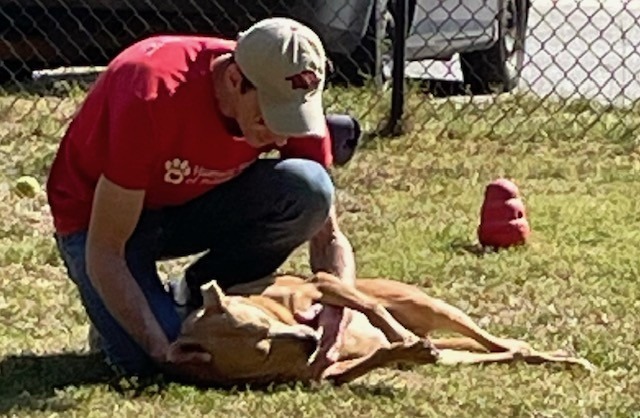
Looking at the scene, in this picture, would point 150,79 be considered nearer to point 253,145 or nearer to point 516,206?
point 253,145

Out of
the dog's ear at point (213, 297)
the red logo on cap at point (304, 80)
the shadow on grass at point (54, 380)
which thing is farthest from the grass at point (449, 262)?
the red logo on cap at point (304, 80)

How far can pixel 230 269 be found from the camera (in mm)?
4203

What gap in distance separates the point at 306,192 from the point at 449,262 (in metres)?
1.24

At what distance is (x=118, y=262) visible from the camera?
3795 millimetres

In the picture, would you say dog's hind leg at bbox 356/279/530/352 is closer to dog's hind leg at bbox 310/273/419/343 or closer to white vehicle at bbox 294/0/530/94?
dog's hind leg at bbox 310/273/419/343

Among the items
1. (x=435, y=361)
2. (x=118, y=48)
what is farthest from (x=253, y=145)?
(x=118, y=48)

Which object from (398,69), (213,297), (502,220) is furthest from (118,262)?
(398,69)

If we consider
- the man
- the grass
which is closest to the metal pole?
the grass

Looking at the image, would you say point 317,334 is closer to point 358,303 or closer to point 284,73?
point 358,303

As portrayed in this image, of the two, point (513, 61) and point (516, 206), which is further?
point (513, 61)

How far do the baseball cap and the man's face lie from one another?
0.03 meters

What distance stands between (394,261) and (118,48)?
283 cm

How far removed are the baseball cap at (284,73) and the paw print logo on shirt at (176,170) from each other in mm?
300

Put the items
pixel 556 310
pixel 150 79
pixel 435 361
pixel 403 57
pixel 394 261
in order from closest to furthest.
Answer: pixel 150 79 < pixel 435 361 < pixel 556 310 < pixel 394 261 < pixel 403 57
